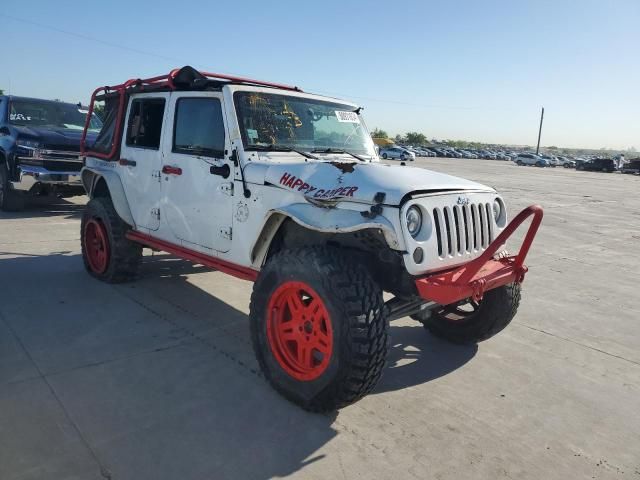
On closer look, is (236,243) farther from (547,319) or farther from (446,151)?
(446,151)

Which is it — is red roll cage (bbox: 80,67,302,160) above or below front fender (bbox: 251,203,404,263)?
above

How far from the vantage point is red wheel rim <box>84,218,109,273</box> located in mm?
5449

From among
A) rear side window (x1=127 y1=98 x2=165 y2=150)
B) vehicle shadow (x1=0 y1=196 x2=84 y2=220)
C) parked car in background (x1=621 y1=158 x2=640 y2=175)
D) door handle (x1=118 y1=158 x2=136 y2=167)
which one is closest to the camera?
rear side window (x1=127 y1=98 x2=165 y2=150)

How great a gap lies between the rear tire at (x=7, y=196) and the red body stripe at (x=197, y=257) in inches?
212

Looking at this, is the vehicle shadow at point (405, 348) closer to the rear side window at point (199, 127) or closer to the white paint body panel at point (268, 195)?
the white paint body panel at point (268, 195)

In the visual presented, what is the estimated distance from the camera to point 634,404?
11.6 ft

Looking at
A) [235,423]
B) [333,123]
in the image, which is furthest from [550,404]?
[333,123]

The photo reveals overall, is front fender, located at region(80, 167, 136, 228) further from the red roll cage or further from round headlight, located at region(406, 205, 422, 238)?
round headlight, located at region(406, 205, 422, 238)

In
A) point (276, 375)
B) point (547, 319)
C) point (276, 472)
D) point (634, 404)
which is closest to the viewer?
point (276, 472)

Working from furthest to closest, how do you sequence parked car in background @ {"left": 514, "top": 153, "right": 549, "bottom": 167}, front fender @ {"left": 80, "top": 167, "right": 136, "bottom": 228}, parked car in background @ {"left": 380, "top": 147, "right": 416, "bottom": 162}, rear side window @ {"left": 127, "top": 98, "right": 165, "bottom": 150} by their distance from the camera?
1. parked car in background @ {"left": 514, "top": 153, "right": 549, "bottom": 167}
2. parked car in background @ {"left": 380, "top": 147, "right": 416, "bottom": 162}
3. front fender @ {"left": 80, "top": 167, "right": 136, "bottom": 228}
4. rear side window @ {"left": 127, "top": 98, "right": 165, "bottom": 150}

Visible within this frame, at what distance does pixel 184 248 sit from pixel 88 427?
1962 mm

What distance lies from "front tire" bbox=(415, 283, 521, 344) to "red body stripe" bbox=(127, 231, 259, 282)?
4.41ft

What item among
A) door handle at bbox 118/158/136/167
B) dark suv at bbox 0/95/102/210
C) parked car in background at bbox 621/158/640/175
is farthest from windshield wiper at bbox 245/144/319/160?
parked car in background at bbox 621/158/640/175

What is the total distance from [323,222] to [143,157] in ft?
8.34
